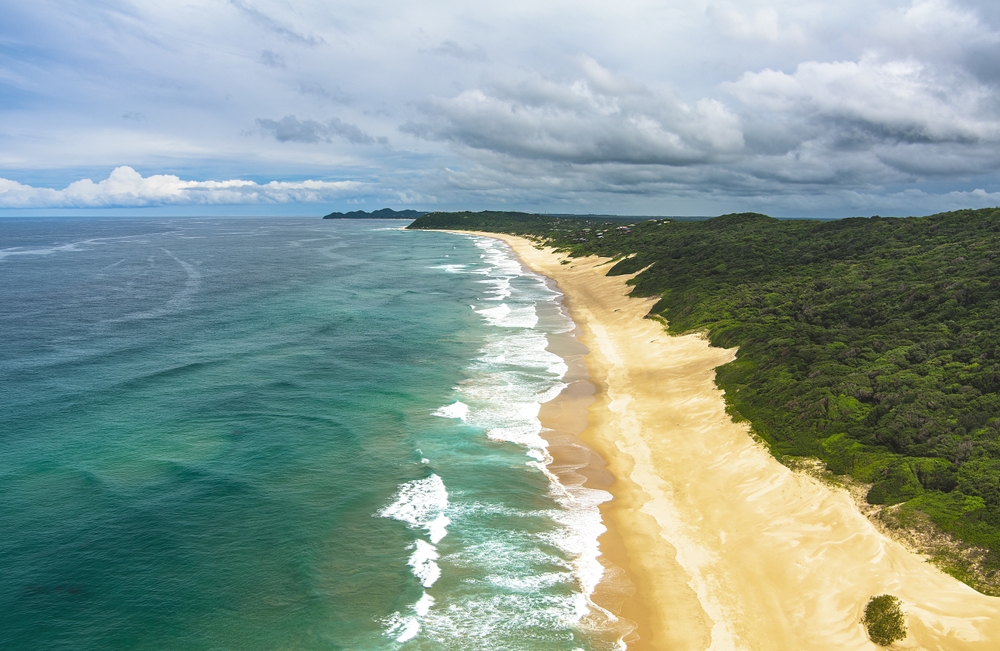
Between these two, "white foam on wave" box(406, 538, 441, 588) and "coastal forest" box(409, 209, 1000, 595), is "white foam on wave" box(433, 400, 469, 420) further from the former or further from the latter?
"coastal forest" box(409, 209, 1000, 595)

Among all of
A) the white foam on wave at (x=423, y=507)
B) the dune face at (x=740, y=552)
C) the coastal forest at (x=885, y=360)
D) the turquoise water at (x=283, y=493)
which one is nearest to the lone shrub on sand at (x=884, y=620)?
the dune face at (x=740, y=552)

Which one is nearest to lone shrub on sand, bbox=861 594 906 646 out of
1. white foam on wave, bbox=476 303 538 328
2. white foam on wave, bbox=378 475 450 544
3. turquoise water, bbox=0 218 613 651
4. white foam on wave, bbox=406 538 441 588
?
turquoise water, bbox=0 218 613 651

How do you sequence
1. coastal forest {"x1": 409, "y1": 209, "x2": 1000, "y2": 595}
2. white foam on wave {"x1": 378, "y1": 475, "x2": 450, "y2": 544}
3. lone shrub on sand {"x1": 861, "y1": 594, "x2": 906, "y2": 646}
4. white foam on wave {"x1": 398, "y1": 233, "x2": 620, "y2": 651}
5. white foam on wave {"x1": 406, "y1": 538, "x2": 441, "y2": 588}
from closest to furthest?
lone shrub on sand {"x1": 861, "y1": 594, "x2": 906, "y2": 646} < white foam on wave {"x1": 398, "y1": 233, "x2": 620, "y2": 651} < white foam on wave {"x1": 406, "y1": 538, "x2": 441, "y2": 588} < coastal forest {"x1": 409, "y1": 209, "x2": 1000, "y2": 595} < white foam on wave {"x1": 378, "y1": 475, "x2": 450, "y2": 544}

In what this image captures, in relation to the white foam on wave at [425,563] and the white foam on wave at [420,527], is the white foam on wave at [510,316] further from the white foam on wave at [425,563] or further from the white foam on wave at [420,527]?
the white foam on wave at [425,563]

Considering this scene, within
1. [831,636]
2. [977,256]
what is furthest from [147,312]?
[977,256]

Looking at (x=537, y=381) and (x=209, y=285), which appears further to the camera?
(x=209, y=285)

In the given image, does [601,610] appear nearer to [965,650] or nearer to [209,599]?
[965,650]

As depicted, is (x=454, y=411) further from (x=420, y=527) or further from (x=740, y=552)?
(x=740, y=552)
